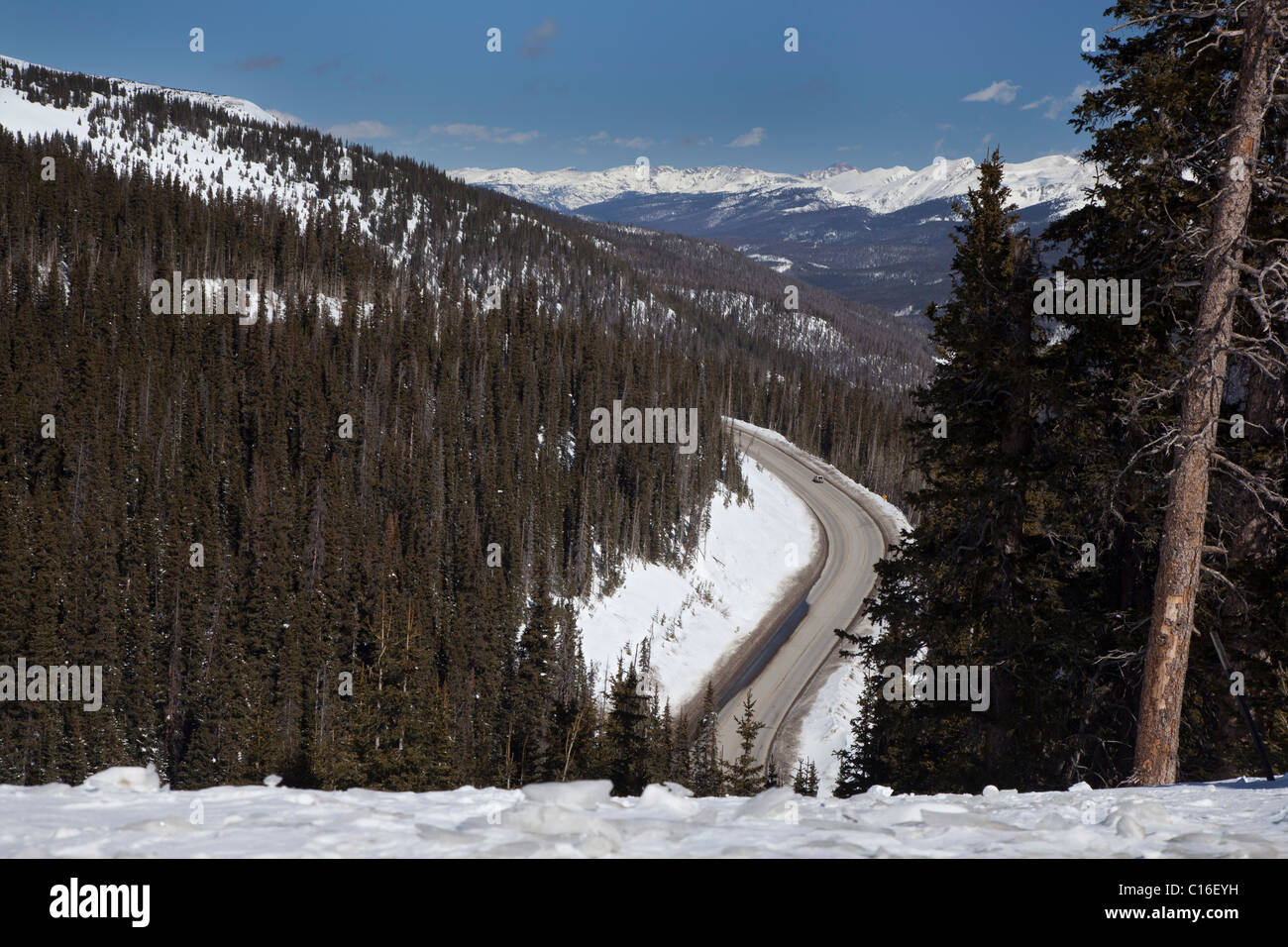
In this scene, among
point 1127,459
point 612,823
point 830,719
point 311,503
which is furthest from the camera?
point 311,503

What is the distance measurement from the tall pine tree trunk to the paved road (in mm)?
38733

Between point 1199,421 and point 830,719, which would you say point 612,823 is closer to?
point 1199,421

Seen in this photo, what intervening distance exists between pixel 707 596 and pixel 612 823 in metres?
69.6

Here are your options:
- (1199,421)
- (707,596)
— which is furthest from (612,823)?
(707,596)

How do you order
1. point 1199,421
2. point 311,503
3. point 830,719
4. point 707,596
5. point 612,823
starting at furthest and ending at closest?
point 707,596 < point 311,503 < point 830,719 < point 1199,421 < point 612,823

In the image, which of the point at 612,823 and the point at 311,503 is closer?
the point at 612,823

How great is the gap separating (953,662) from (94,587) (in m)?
60.7

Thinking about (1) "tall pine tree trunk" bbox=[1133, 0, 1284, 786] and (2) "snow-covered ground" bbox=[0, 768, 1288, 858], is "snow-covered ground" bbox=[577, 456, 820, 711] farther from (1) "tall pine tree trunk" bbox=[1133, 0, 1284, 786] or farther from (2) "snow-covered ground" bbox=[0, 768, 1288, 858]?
(2) "snow-covered ground" bbox=[0, 768, 1288, 858]

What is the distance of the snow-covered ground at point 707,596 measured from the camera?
64.8m

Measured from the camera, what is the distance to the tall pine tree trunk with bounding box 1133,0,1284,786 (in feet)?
34.9

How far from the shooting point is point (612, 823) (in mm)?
6344

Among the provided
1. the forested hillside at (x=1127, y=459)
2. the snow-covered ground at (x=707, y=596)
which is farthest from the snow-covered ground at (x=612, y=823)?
the snow-covered ground at (x=707, y=596)

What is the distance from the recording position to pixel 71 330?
304ft

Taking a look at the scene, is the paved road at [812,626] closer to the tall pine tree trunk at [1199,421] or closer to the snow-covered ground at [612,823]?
the tall pine tree trunk at [1199,421]
